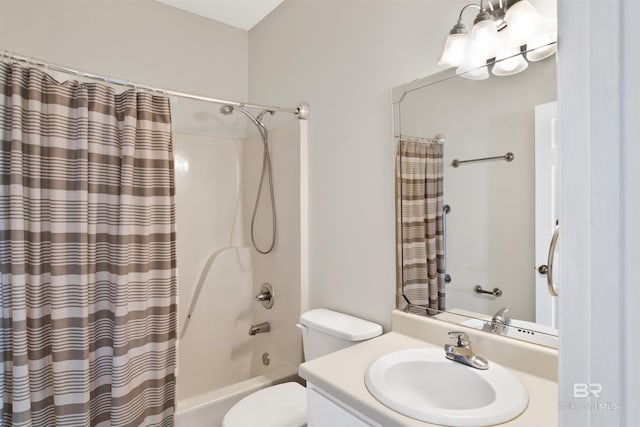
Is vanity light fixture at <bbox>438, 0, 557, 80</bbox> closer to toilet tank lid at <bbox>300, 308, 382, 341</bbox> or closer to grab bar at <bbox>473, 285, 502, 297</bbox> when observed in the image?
grab bar at <bbox>473, 285, 502, 297</bbox>

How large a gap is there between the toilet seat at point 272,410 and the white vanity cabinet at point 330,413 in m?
0.32

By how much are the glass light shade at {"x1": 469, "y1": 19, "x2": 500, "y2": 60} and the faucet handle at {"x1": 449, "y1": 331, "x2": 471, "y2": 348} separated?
926mm

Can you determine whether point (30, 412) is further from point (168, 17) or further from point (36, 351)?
point (168, 17)

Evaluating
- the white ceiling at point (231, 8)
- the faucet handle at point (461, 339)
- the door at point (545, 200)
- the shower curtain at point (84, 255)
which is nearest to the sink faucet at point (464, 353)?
the faucet handle at point (461, 339)

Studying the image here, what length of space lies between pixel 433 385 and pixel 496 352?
236mm

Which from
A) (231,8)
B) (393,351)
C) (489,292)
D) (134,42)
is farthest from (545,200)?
(134,42)

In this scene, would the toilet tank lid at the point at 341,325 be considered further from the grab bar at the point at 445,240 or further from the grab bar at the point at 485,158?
the grab bar at the point at 485,158

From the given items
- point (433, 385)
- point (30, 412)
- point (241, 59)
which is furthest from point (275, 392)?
point (241, 59)

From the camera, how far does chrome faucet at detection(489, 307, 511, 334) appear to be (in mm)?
1144

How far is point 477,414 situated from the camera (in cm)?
81

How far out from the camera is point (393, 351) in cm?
124

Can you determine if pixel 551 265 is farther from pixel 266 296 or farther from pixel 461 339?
pixel 266 296

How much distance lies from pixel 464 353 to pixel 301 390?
825 mm

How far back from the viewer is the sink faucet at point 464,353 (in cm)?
105
